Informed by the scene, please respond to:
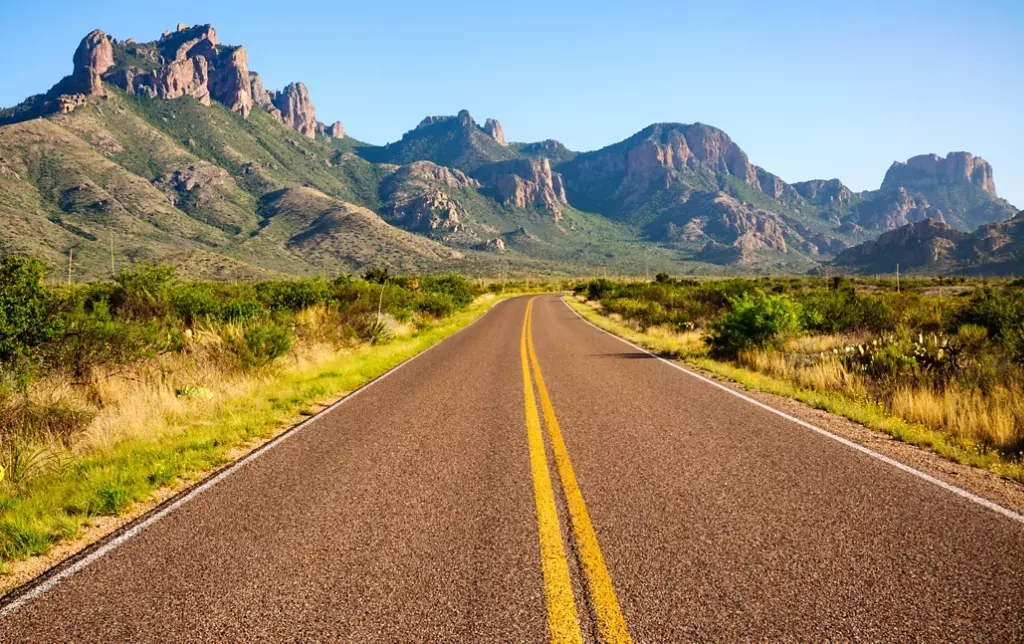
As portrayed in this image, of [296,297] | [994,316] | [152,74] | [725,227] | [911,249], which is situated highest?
[152,74]

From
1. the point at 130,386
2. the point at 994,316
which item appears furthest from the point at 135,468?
the point at 994,316

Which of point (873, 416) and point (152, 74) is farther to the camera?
point (152, 74)

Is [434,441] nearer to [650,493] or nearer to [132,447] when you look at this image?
[650,493]

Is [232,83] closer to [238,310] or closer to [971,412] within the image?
[238,310]

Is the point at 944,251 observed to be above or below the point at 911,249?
below

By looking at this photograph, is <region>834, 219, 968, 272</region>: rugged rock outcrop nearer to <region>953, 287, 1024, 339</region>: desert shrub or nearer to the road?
<region>953, 287, 1024, 339</region>: desert shrub

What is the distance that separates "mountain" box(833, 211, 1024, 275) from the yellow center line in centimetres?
12889

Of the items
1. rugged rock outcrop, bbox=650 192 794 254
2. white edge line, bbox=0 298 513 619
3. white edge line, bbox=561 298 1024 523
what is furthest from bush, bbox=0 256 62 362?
rugged rock outcrop, bbox=650 192 794 254

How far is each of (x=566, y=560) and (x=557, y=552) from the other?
4.8 inches

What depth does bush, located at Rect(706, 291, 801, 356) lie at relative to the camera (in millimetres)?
14148

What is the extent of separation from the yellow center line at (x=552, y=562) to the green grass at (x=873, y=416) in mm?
4573

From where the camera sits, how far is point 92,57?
167 meters

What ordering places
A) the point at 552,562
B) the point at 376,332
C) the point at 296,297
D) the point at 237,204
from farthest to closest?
1. the point at 237,204
2. the point at 296,297
3. the point at 376,332
4. the point at 552,562

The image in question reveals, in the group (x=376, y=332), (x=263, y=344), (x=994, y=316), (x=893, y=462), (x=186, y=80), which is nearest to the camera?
(x=893, y=462)
